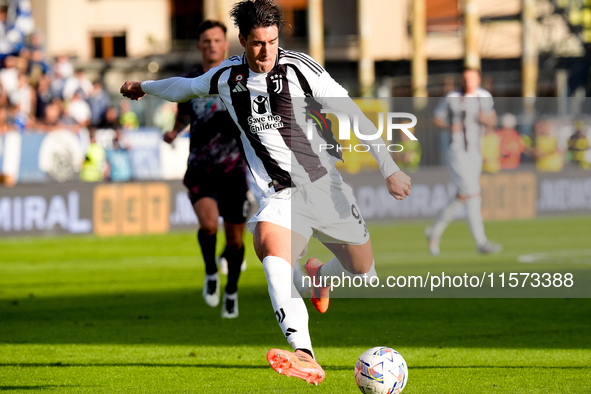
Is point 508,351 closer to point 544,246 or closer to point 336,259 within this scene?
point 336,259

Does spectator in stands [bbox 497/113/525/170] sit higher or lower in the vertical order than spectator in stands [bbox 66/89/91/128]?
lower

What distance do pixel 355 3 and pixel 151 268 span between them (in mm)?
29895

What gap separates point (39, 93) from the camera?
21.4 m

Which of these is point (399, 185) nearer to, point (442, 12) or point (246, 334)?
point (246, 334)

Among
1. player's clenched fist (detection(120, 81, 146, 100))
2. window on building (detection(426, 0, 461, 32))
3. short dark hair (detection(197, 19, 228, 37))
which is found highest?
window on building (detection(426, 0, 461, 32))

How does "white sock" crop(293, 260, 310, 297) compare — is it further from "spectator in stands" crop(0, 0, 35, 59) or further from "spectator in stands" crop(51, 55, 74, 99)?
"spectator in stands" crop(0, 0, 35, 59)

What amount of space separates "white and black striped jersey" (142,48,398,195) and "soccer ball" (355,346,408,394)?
119 centimetres

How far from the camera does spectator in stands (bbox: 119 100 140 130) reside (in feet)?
69.9

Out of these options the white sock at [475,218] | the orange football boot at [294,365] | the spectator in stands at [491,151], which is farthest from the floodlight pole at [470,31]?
the orange football boot at [294,365]

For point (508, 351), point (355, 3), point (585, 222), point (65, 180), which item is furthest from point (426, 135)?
point (355, 3)

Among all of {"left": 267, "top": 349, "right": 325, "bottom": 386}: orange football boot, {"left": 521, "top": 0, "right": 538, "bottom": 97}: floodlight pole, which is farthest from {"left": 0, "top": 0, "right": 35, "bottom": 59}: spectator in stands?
{"left": 267, "top": 349, "right": 325, "bottom": 386}: orange football boot

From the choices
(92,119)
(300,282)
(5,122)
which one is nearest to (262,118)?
(300,282)

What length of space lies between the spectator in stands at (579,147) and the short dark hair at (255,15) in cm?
1682

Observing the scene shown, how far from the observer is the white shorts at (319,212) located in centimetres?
598
